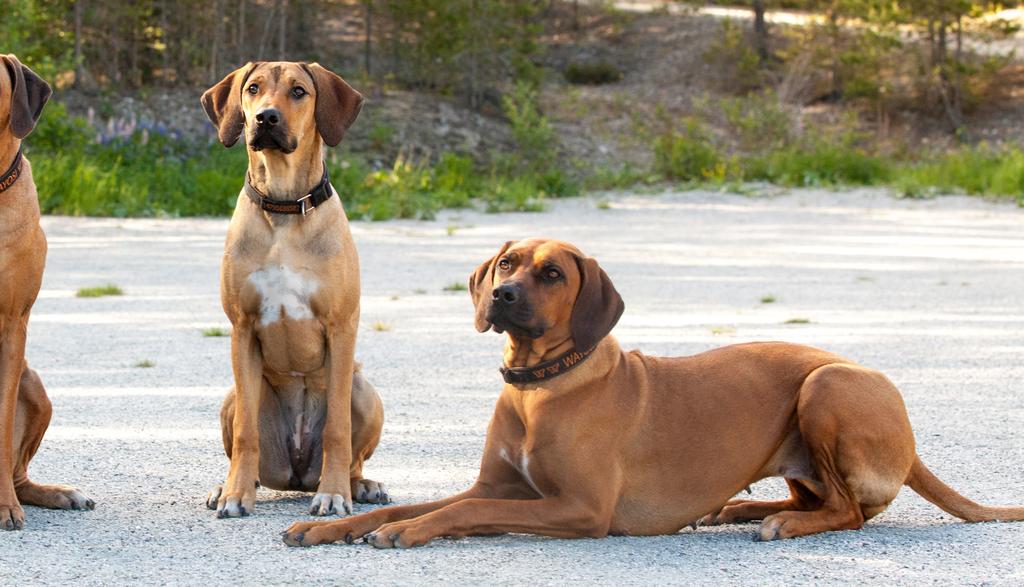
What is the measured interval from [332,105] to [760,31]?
2651cm

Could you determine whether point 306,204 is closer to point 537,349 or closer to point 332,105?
point 332,105

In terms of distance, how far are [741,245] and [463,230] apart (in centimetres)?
333

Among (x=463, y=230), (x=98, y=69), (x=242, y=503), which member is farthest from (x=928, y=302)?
(x=98, y=69)

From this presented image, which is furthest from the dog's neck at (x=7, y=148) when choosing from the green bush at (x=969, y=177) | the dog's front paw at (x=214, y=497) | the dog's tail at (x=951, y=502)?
the green bush at (x=969, y=177)

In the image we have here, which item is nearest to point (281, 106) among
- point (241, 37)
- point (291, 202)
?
point (291, 202)

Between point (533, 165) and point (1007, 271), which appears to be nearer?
point (1007, 271)

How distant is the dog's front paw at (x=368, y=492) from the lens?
5.91m

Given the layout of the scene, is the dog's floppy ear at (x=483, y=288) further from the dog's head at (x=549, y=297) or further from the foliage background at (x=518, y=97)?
the foliage background at (x=518, y=97)

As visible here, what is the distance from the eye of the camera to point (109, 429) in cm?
713

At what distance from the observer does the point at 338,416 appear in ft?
18.8

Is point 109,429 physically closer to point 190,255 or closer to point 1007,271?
point 190,255

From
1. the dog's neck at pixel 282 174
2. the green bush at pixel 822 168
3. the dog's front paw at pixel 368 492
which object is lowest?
the green bush at pixel 822 168

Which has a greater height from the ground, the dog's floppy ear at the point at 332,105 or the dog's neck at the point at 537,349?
the dog's floppy ear at the point at 332,105

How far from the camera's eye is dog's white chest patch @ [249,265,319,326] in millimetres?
5633
